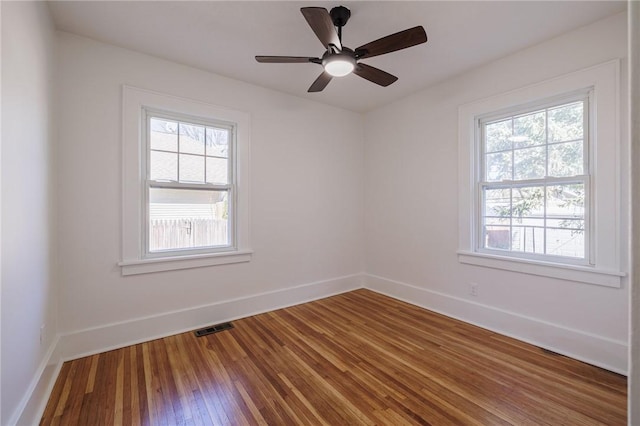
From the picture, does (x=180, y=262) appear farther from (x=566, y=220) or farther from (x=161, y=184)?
(x=566, y=220)

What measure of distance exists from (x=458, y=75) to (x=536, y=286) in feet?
7.51

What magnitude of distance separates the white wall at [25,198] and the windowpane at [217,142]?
1.28 metres

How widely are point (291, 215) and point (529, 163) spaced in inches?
102

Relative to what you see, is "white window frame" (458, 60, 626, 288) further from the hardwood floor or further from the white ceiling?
the hardwood floor

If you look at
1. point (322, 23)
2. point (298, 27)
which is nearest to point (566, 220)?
point (322, 23)

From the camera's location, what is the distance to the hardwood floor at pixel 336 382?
1.74 m

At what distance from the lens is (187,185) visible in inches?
117

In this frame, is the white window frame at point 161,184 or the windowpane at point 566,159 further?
the white window frame at point 161,184

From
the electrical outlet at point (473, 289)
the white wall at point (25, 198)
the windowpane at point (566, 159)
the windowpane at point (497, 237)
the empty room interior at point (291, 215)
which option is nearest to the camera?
the white wall at point (25, 198)

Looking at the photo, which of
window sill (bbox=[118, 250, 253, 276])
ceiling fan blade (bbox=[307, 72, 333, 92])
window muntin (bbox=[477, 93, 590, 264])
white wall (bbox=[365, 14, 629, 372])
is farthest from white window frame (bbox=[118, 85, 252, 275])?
window muntin (bbox=[477, 93, 590, 264])

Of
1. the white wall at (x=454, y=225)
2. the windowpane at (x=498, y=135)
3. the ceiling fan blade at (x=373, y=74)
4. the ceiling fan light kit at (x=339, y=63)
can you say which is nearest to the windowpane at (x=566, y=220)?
the white wall at (x=454, y=225)

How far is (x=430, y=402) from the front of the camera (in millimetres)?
1846

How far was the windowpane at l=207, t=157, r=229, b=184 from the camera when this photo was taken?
10.3 ft

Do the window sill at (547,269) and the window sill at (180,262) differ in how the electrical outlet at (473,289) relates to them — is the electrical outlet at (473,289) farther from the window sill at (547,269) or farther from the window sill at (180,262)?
the window sill at (180,262)
